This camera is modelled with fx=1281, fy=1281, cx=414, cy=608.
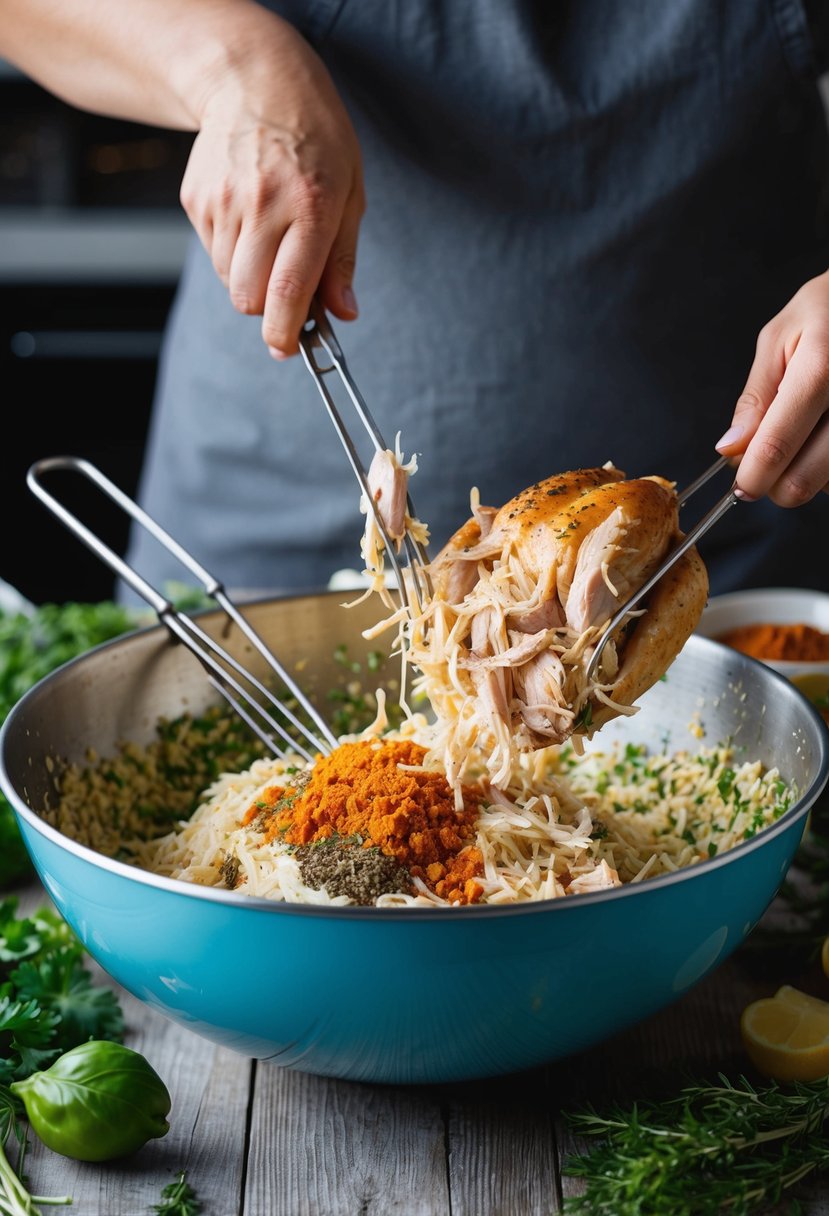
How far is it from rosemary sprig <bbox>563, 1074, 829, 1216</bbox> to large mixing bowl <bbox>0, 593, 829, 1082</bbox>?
10 centimetres

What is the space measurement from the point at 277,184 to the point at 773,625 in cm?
111

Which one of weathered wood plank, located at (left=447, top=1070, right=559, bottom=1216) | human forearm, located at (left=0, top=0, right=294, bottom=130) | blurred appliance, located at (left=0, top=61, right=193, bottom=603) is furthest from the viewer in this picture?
blurred appliance, located at (left=0, top=61, right=193, bottom=603)

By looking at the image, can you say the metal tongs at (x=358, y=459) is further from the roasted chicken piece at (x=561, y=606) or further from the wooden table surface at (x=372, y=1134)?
the wooden table surface at (x=372, y=1134)

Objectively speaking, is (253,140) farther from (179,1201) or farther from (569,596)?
(179,1201)

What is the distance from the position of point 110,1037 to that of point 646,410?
156 centimetres

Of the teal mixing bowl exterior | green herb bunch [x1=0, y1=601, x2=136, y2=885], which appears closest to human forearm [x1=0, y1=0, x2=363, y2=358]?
green herb bunch [x1=0, y1=601, x2=136, y2=885]

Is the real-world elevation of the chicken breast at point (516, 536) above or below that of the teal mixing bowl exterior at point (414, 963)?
above

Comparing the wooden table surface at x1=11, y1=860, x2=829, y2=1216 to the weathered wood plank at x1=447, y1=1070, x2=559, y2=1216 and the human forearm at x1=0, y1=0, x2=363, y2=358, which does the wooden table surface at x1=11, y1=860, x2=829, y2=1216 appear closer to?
the weathered wood plank at x1=447, y1=1070, x2=559, y2=1216

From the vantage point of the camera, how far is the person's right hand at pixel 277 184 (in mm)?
1714

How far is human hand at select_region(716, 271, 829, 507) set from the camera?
1.50 m

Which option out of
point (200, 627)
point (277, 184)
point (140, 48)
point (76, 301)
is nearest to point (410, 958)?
point (200, 627)

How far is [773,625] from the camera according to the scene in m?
2.21

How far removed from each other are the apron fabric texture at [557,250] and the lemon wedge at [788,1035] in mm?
1255

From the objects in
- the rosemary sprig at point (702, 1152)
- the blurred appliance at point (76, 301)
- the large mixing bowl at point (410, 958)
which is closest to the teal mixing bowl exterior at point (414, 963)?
the large mixing bowl at point (410, 958)
